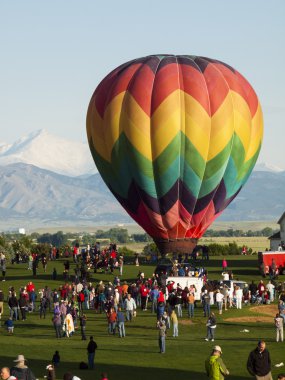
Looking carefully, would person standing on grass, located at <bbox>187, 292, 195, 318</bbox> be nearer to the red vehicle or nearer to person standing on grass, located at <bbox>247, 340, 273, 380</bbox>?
the red vehicle

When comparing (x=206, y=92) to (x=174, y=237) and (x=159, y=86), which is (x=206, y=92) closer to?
(x=159, y=86)

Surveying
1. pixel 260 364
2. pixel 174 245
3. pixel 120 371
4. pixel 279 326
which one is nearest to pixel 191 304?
pixel 279 326

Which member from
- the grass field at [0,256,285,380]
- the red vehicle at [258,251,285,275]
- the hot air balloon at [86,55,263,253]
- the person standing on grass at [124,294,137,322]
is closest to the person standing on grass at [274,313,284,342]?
the grass field at [0,256,285,380]

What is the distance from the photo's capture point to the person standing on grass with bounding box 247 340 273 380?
100ft

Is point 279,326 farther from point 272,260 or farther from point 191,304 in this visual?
point 272,260

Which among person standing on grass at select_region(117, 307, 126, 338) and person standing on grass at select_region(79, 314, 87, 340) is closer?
person standing on grass at select_region(79, 314, 87, 340)

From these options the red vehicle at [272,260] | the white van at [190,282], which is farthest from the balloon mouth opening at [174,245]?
the white van at [190,282]

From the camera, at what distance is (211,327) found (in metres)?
47.0

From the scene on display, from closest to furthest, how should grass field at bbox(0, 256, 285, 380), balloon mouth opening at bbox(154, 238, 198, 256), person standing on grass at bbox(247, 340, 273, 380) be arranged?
person standing on grass at bbox(247, 340, 273, 380) → grass field at bbox(0, 256, 285, 380) → balloon mouth opening at bbox(154, 238, 198, 256)

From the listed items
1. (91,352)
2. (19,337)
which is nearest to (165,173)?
(19,337)

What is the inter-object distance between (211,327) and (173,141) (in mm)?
26211

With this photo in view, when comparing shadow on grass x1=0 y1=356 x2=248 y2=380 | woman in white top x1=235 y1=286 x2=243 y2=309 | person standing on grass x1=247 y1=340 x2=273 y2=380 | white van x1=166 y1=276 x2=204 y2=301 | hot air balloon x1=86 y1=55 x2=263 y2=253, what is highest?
hot air balloon x1=86 y1=55 x2=263 y2=253

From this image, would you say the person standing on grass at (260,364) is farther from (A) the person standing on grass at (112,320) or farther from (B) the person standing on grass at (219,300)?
(B) the person standing on grass at (219,300)

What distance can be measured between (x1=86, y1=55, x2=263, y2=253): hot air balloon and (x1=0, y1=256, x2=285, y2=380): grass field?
48.9 feet
